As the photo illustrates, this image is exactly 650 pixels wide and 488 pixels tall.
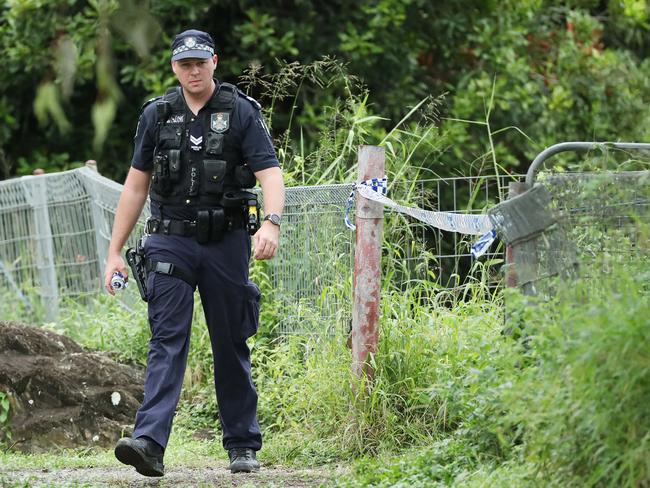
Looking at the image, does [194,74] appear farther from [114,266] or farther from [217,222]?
[114,266]

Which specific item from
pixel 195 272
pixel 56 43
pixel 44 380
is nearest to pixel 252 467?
pixel 195 272

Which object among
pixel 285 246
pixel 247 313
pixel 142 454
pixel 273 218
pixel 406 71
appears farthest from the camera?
pixel 406 71

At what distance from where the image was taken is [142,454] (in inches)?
217

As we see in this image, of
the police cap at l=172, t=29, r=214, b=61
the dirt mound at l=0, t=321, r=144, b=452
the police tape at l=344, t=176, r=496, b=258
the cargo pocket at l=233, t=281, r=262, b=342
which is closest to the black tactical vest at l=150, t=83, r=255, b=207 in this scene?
the police cap at l=172, t=29, r=214, b=61

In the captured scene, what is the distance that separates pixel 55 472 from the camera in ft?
20.6

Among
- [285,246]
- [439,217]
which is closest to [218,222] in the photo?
[439,217]

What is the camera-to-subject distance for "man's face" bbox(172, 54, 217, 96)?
5859 mm

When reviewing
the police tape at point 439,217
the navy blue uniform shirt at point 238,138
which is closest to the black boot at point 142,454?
the navy blue uniform shirt at point 238,138

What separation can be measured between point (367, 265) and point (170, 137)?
117cm

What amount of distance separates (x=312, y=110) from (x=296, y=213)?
606 centimetres

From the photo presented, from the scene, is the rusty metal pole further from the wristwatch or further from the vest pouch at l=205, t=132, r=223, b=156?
the vest pouch at l=205, t=132, r=223, b=156

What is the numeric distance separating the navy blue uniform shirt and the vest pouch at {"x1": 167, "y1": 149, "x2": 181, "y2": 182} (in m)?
0.08

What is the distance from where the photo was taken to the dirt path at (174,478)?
565 centimetres

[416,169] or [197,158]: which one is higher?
[197,158]
